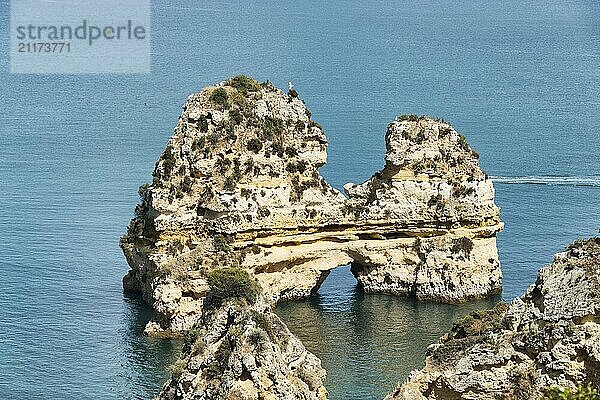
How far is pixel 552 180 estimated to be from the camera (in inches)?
3406

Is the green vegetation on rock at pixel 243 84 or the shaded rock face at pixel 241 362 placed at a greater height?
the green vegetation on rock at pixel 243 84

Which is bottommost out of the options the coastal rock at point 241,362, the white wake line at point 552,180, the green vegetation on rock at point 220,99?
the coastal rock at point 241,362

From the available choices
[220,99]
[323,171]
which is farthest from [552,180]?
[220,99]

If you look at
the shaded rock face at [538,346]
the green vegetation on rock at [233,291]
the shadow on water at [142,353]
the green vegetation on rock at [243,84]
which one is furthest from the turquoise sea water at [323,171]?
the shaded rock face at [538,346]

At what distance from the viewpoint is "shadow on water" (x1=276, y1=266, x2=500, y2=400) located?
2068 inches

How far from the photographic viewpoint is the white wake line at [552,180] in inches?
3376

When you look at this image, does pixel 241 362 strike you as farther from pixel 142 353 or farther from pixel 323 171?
pixel 323 171

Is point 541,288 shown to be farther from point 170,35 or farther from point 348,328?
point 170,35

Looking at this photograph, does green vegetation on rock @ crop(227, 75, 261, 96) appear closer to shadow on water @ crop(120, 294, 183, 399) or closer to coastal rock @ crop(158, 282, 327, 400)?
shadow on water @ crop(120, 294, 183, 399)

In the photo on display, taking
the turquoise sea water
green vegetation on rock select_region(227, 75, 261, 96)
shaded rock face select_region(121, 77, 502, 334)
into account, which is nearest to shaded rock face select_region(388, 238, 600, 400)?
the turquoise sea water

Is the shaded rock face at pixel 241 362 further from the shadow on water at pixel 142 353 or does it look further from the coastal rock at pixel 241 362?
the shadow on water at pixel 142 353

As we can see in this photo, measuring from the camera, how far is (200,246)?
60844 millimetres

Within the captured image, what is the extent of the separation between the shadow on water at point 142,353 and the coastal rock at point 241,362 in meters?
12.7

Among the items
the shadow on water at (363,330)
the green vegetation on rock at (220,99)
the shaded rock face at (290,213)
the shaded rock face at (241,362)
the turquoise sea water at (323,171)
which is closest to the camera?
the shaded rock face at (241,362)
